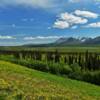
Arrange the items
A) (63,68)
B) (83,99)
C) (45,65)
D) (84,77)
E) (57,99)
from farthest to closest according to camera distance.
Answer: (45,65) → (63,68) → (84,77) → (83,99) → (57,99)

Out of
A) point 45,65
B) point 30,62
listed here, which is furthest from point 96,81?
point 30,62

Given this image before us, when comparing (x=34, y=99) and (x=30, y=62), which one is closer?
(x=34, y=99)

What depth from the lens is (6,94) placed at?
691 inches

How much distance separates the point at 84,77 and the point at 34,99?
57.6m

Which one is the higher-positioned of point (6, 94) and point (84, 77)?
point (6, 94)

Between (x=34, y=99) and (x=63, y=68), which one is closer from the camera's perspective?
(x=34, y=99)

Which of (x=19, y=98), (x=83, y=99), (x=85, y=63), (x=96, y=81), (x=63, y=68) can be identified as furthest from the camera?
A: (x=85, y=63)

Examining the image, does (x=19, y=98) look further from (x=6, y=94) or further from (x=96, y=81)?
(x=96, y=81)

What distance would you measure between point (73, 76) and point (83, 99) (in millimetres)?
55915

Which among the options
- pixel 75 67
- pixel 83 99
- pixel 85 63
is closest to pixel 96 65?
pixel 85 63

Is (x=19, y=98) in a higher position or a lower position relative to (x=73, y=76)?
higher

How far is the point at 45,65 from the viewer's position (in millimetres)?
95938

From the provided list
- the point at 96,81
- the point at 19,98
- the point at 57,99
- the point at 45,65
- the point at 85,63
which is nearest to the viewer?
the point at 19,98

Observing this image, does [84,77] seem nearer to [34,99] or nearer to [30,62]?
[30,62]
